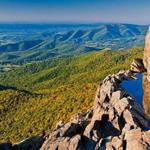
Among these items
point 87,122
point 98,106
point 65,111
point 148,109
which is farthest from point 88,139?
point 65,111

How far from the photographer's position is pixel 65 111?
121688 millimetres

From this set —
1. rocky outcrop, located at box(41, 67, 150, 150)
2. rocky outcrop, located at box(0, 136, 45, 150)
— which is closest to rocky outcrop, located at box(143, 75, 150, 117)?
rocky outcrop, located at box(41, 67, 150, 150)

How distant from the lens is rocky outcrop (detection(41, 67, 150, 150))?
40438 mm

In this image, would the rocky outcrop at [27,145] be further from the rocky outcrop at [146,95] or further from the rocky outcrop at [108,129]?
the rocky outcrop at [146,95]

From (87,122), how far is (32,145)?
826 centimetres

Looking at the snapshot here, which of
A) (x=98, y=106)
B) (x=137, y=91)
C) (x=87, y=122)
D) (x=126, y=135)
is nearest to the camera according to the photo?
(x=126, y=135)

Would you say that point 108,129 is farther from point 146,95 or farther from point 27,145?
point 146,95

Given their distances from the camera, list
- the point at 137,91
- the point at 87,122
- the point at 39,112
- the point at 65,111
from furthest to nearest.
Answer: the point at 39,112, the point at 65,111, the point at 137,91, the point at 87,122

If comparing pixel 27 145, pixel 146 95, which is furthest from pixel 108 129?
pixel 146 95

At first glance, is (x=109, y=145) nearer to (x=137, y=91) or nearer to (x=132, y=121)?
(x=132, y=121)

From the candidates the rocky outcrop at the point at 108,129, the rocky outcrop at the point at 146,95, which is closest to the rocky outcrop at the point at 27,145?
the rocky outcrop at the point at 108,129

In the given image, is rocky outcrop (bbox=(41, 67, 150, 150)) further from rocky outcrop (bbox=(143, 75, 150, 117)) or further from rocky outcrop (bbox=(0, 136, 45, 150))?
rocky outcrop (bbox=(0, 136, 45, 150))

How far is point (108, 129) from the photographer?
1908 inches

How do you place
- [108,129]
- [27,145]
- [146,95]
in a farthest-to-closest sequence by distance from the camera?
[146,95] < [27,145] < [108,129]
